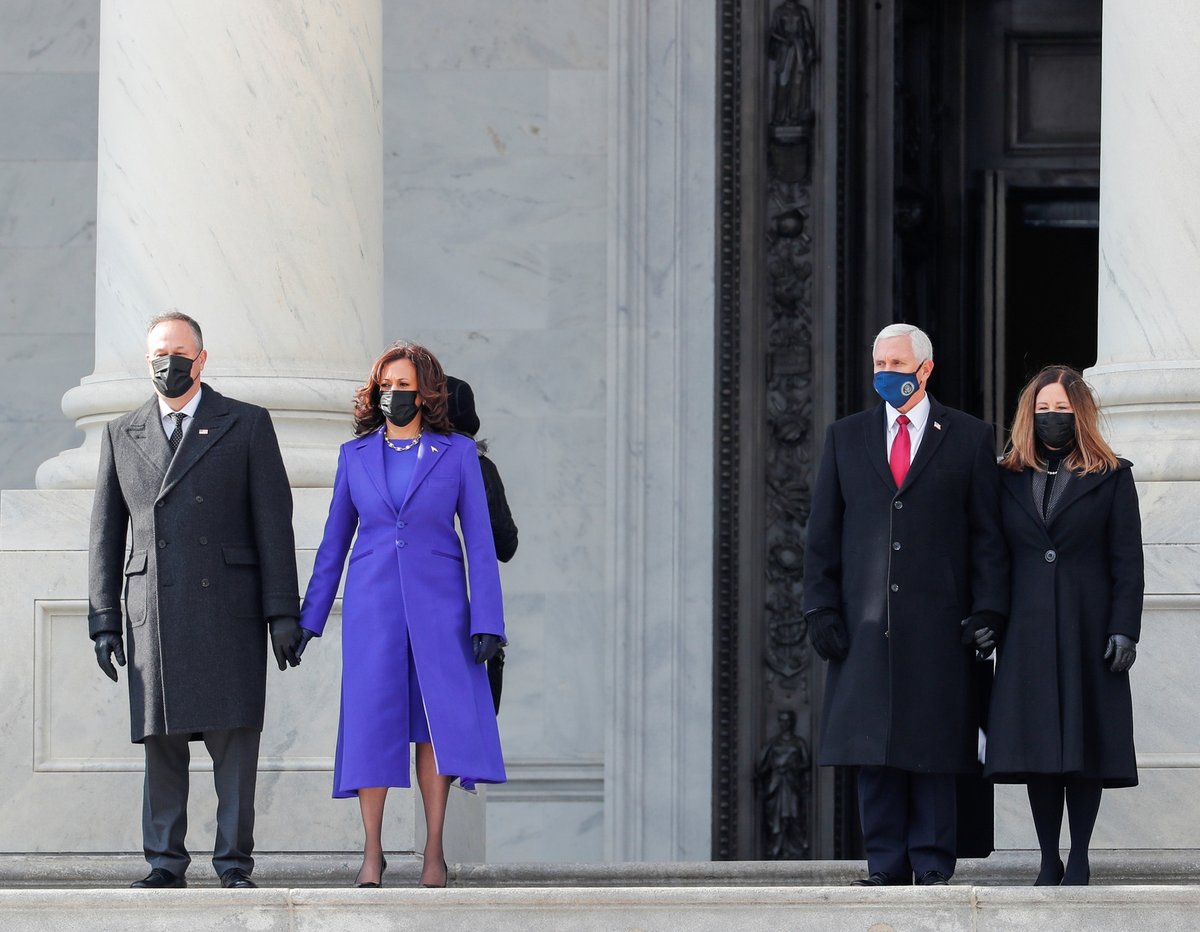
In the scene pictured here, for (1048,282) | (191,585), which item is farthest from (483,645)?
(1048,282)

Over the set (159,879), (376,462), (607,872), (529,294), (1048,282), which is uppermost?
(1048,282)

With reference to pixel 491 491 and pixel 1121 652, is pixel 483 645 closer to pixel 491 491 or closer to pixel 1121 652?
pixel 491 491

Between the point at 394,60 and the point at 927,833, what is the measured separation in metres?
8.00

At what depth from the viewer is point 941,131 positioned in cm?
1648

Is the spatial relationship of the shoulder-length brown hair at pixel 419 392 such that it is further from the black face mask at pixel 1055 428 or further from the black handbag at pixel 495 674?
the black face mask at pixel 1055 428

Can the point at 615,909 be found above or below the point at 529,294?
below

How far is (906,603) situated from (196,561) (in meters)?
→ 2.91

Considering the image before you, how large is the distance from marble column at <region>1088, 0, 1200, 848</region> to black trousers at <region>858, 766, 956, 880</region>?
1.89 meters

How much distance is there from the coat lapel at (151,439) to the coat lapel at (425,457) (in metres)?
1.01

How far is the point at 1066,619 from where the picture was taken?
959cm

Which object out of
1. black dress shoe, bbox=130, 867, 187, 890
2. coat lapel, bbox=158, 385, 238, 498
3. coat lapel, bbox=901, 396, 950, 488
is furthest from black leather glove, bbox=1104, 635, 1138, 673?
black dress shoe, bbox=130, 867, 187, 890

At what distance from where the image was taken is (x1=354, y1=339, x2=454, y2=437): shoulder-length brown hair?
382 inches

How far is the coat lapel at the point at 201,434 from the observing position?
967 centimetres

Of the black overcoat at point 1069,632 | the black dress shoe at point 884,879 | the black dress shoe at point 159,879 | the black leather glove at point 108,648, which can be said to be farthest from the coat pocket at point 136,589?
the black overcoat at point 1069,632
